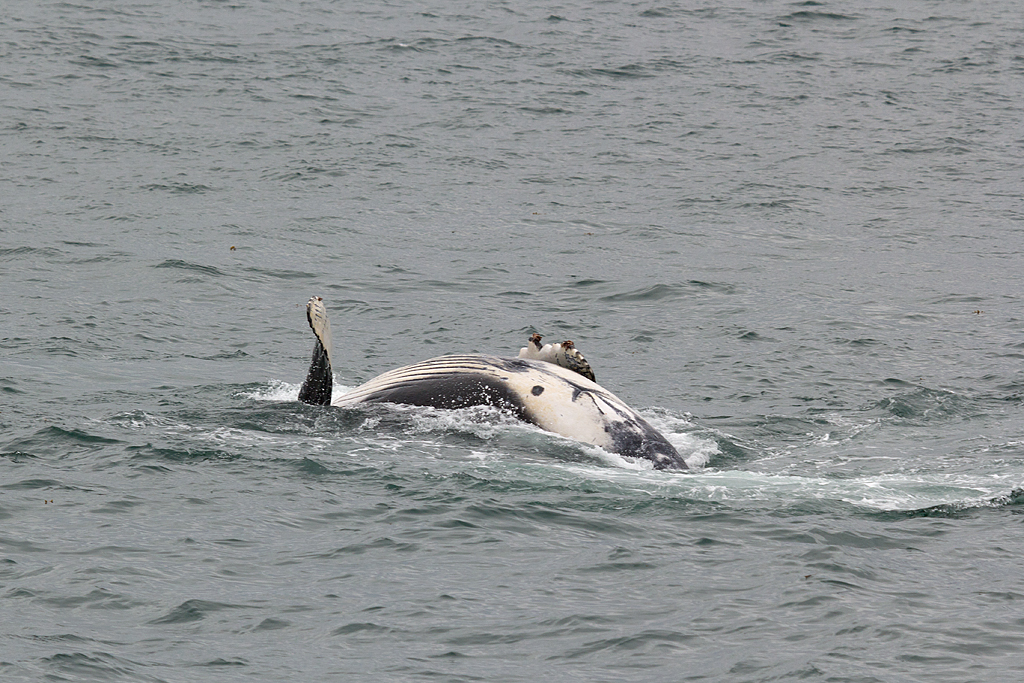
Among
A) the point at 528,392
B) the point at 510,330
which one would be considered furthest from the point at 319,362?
the point at 510,330

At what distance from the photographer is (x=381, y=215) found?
72.0 feet

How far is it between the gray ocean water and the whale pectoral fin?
1.33ft

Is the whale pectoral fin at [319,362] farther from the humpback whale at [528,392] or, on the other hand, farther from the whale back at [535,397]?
the whale back at [535,397]

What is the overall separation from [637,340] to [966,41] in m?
22.2

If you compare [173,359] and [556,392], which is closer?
[556,392]

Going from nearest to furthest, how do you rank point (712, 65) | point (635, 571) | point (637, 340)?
point (635, 571) < point (637, 340) < point (712, 65)

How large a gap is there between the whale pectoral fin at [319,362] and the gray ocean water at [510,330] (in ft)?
1.33

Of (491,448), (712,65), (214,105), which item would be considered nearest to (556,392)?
(491,448)

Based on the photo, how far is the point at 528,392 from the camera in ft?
34.0

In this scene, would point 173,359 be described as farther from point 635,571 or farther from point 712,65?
point 712,65

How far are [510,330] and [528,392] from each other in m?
5.60

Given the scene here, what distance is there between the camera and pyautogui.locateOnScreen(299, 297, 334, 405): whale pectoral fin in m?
10.8

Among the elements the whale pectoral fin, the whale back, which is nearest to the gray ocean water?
the whale back

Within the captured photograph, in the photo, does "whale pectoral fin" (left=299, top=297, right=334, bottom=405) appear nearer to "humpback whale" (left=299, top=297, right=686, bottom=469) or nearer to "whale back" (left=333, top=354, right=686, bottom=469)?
"humpback whale" (left=299, top=297, right=686, bottom=469)
